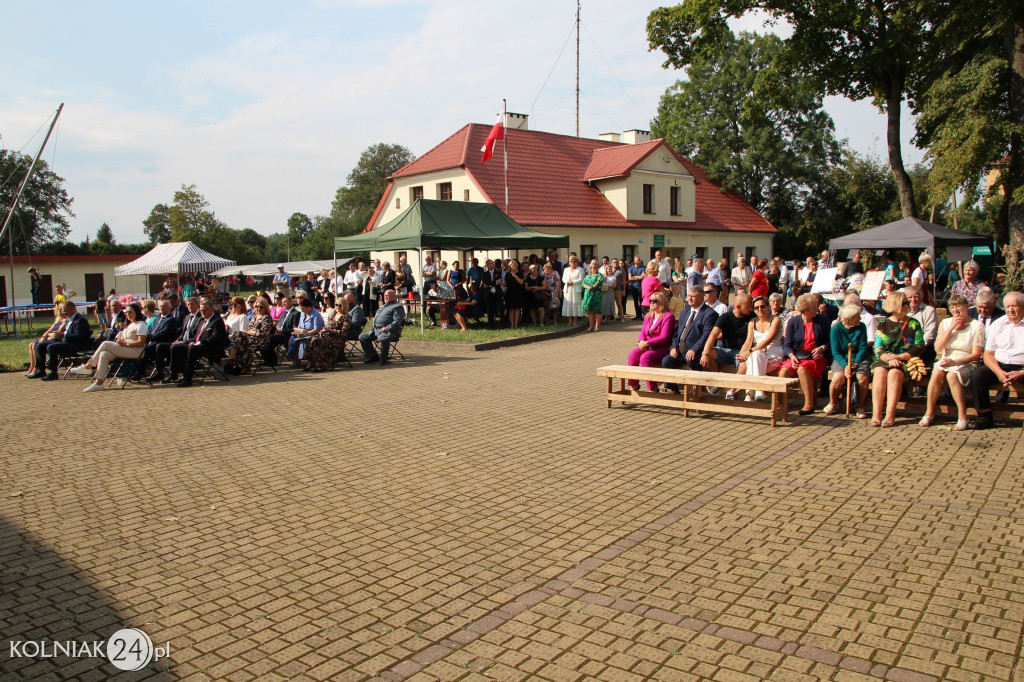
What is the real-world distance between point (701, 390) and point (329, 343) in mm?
→ 7341

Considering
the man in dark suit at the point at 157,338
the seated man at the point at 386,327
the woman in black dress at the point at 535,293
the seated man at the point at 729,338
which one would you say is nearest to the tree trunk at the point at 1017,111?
the woman in black dress at the point at 535,293

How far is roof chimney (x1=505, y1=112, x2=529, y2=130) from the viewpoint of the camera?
133 ft

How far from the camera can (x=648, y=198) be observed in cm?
3950

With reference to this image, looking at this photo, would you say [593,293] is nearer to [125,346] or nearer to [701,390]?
[701,390]

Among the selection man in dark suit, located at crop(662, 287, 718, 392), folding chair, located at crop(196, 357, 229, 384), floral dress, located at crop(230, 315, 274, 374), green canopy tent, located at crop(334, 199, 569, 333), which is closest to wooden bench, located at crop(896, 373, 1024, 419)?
man in dark suit, located at crop(662, 287, 718, 392)

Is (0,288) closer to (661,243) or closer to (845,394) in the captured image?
(661,243)

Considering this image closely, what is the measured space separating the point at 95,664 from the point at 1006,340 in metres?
8.89

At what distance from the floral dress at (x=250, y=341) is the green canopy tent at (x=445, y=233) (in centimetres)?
497

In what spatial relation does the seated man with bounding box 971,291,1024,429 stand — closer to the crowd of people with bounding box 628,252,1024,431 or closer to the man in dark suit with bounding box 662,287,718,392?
the crowd of people with bounding box 628,252,1024,431

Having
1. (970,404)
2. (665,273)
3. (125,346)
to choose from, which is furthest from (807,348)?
(665,273)

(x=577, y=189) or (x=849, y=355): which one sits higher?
(x=577, y=189)

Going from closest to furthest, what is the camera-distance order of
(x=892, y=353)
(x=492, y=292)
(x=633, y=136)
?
(x=892, y=353) < (x=492, y=292) < (x=633, y=136)

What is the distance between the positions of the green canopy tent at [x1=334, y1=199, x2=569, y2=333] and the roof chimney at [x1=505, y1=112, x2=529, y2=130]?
19.8 m

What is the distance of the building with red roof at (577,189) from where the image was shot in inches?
1375
